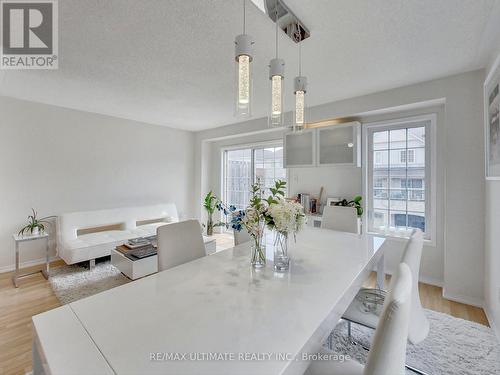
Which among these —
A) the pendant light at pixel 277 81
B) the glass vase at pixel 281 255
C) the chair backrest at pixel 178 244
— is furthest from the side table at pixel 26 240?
the pendant light at pixel 277 81

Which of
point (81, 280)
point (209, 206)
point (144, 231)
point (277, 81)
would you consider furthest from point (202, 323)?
point (209, 206)

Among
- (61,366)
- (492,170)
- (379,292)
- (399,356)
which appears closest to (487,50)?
(492,170)

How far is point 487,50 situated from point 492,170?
3.41 feet

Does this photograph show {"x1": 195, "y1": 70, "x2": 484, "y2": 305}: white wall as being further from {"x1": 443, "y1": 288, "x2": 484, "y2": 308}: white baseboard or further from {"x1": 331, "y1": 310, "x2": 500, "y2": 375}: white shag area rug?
{"x1": 331, "y1": 310, "x2": 500, "y2": 375}: white shag area rug

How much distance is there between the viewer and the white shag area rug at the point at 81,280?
8.30ft

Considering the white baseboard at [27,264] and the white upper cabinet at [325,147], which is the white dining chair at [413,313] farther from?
the white baseboard at [27,264]

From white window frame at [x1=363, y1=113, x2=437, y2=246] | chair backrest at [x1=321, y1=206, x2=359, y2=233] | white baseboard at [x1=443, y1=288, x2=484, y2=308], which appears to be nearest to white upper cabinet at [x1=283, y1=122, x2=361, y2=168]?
white window frame at [x1=363, y1=113, x2=437, y2=246]

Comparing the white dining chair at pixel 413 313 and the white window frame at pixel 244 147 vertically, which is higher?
the white window frame at pixel 244 147

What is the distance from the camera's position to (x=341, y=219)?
2.53 metres

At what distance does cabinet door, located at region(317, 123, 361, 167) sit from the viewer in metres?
3.16

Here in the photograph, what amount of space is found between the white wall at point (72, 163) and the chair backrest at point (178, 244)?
3105mm

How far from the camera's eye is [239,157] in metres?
5.18

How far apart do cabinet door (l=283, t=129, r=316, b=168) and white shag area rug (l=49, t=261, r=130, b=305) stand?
2.88 m

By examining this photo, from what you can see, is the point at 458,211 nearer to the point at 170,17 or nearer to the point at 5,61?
the point at 170,17
